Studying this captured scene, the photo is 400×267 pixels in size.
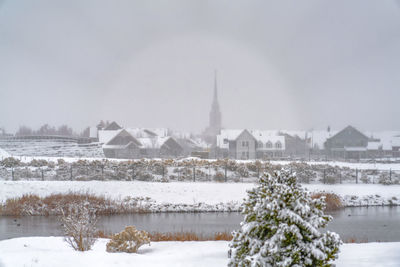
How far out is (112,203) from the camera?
693 inches

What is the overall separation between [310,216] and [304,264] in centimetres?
59

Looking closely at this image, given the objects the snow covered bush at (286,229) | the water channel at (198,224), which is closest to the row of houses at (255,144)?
the water channel at (198,224)

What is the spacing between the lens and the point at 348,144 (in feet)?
137

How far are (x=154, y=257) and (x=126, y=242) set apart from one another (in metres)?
0.93

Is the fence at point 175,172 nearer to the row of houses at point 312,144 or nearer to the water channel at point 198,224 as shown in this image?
the water channel at point 198,224

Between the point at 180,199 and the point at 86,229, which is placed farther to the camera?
the point at 180,199

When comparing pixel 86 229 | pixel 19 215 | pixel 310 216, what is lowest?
pixel 19 215

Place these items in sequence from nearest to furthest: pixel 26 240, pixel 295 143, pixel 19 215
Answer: pixel 26 240
pixel 19 215
pixel 295 143

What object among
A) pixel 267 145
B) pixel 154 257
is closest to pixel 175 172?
pixel 154 257

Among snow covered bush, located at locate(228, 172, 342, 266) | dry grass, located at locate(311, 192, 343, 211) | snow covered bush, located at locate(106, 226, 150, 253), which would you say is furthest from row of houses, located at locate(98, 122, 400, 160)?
snow covered bush, located at locate(228, 172, 342, 266)

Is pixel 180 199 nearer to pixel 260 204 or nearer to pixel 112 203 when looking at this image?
pixel 112 203

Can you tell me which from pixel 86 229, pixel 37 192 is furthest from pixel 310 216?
pixel 37 192

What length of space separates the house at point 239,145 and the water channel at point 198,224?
2438 cm

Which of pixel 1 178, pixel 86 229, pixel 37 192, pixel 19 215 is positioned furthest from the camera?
pixel 1 178
